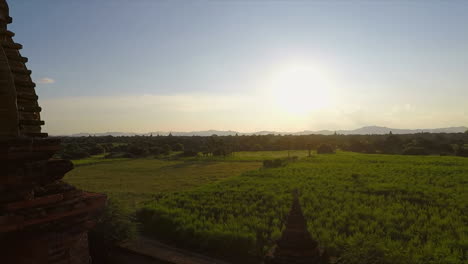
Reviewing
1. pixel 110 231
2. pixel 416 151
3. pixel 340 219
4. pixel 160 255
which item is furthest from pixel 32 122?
pixel 416 151

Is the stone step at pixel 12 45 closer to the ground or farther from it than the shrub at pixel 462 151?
farther from it

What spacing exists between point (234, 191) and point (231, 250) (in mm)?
10811

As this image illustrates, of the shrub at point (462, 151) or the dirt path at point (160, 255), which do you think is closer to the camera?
the dirt path at point (160, 255)

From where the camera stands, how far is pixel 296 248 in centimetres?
554

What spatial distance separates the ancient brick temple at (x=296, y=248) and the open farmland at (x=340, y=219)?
4979mm

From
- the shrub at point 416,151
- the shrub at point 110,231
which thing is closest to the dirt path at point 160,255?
the shrub at point 110,231

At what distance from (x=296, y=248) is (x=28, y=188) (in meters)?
4.35

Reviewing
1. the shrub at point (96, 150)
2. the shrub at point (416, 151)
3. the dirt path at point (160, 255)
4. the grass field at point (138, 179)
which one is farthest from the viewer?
the shrub at point (96, 150)

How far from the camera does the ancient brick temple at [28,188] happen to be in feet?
8.11

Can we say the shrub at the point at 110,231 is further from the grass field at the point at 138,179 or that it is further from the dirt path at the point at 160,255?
the grass field at the point at 138,179

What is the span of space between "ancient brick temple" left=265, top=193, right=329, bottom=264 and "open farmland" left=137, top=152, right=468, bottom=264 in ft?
16.3

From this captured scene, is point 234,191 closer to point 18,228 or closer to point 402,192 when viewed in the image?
point 402,192

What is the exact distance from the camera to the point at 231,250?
45.0 ft

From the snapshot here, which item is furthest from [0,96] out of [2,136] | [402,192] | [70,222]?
[402,192]
